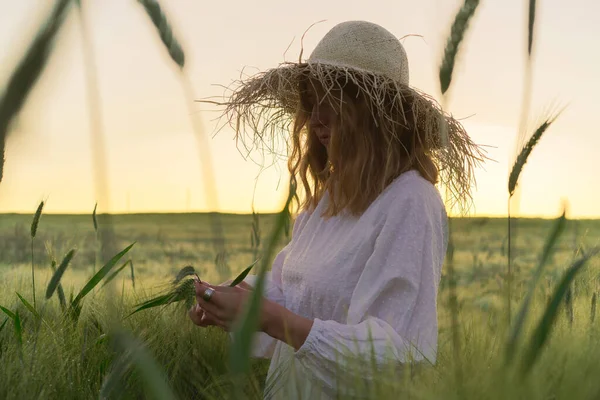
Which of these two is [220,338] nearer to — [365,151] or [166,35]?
[365,151]

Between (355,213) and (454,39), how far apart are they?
0.78m

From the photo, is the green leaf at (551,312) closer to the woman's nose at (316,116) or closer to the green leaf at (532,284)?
the green leaf at (532,284)

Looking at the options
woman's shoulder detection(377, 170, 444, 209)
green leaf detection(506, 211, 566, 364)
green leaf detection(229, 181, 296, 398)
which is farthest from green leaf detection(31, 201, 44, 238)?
green leaf detection(229, 181, 296, 398)

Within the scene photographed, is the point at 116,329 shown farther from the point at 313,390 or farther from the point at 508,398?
the point at 313,390

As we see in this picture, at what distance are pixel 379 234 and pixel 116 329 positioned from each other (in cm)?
108

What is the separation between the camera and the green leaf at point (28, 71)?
318mm

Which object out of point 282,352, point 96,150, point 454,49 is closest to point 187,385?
point 282,352

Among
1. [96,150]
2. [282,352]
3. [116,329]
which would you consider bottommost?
[282,352]

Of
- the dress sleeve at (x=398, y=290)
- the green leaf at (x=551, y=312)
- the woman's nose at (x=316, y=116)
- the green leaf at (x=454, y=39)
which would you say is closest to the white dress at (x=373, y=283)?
the dress sleeve at (x=398, y=290)

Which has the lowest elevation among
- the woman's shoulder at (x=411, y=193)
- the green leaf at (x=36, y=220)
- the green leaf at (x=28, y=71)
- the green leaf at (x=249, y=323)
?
the green leaf at (x=249, y=323)

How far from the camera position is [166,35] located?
114 cm

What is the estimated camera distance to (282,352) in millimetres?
1716

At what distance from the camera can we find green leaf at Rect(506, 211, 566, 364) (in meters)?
0.51

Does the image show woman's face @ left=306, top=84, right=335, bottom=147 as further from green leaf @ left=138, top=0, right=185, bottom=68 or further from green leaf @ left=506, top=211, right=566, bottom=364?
green leaf @ left=506, top=211, right=566, bottom=364
